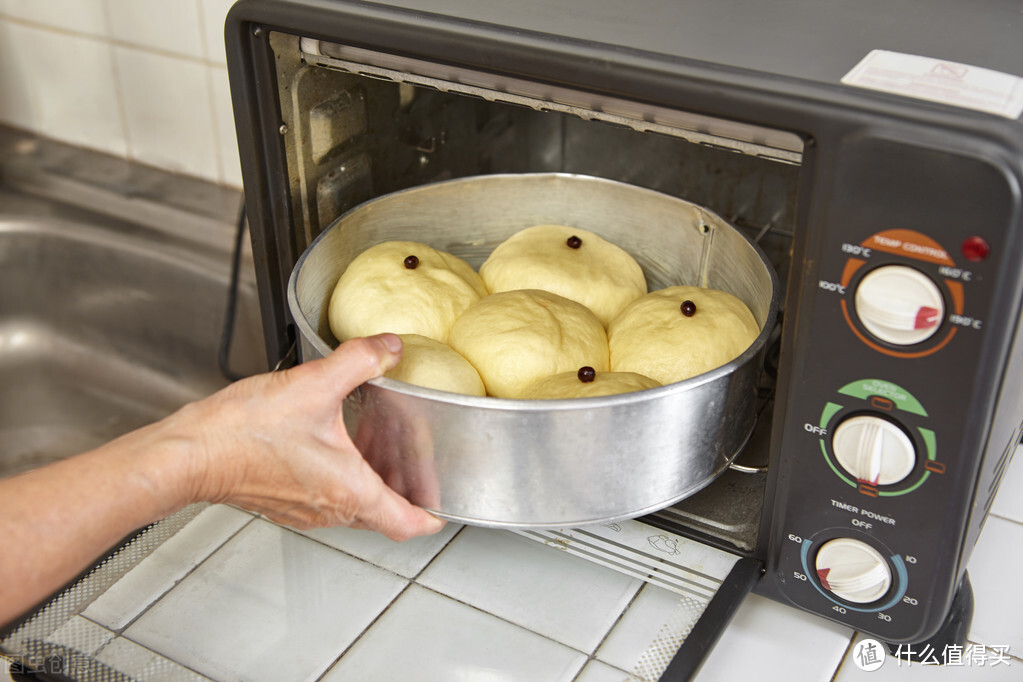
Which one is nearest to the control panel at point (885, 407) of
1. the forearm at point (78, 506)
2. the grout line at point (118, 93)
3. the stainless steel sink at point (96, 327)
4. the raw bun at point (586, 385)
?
the raw bun at point (586, 385)

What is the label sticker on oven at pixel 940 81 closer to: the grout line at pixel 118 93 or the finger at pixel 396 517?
the finger at pixel 396 517

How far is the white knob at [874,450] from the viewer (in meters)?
0.57

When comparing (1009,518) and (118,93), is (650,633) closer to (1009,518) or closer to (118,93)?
(1009,518)

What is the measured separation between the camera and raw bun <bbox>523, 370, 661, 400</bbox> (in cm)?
68

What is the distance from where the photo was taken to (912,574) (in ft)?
2.02

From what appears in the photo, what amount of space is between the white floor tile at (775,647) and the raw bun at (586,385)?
7.9 inches

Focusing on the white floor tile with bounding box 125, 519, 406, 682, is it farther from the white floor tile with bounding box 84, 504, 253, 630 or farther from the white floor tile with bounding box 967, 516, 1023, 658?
the white floor tile with bounding box 967, 516, 1023, 658

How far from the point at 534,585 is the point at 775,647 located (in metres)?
0.19

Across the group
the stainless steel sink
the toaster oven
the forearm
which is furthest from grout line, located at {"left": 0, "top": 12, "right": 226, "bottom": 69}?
the forearm

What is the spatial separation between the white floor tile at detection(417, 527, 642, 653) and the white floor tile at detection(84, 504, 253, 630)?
0.60ft

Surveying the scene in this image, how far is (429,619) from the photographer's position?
72cm

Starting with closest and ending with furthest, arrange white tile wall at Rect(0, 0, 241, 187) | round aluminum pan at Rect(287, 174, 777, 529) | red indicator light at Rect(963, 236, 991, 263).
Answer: red indicator light at Rect(963, 236, 991, 263) < round aluminum pan at Rect(287, 174, 777, 529) < white tile wall at Rect(0, 0, 241, 187)

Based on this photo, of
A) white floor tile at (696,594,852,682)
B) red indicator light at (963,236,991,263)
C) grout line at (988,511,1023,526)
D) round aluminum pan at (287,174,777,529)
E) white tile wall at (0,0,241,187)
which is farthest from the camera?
white tile wall at (0,0,241,187)

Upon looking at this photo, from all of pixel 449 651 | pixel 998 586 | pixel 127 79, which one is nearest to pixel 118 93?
pixel 127 79
